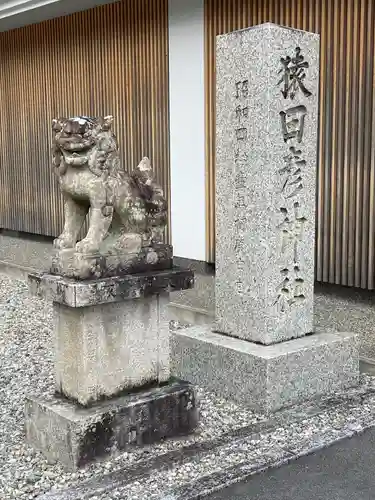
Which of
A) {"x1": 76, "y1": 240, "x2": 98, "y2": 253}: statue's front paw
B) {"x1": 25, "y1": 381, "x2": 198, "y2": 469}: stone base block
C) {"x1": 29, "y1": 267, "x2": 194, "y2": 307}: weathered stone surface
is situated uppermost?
{"x1": 76, "y1": 240, "x2": 98, "y2": 253}: statue's front paw

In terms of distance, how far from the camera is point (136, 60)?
9531mm

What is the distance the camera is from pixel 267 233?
4.48 meters

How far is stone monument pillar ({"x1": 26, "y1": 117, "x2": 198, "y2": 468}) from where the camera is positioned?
3547mm

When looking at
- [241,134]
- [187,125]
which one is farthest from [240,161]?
[187,125]

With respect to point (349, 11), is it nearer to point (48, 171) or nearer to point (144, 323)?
point (144, 323)

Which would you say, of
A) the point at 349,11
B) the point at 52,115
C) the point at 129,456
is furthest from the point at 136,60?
the point at 129,456

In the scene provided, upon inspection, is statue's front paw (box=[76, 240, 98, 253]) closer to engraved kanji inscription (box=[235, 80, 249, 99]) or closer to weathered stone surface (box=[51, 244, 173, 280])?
weathered stone surface (box=[51, 244, 173, 280])

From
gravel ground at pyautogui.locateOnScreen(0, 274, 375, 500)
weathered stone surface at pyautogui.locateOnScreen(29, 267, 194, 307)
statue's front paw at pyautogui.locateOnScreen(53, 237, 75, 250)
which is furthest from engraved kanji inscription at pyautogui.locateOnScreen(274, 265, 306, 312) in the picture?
statue's front paw at pyautogui.locateOnScreen(53, 237, 75, 250)

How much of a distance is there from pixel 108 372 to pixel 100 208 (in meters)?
1.02

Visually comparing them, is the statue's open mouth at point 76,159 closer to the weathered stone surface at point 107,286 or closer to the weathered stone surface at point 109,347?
the weathered stone surface at point 107,286

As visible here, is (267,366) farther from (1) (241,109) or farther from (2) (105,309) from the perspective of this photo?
(1) (241,109)

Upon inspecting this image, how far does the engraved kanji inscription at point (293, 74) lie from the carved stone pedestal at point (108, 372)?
1654 millimetres

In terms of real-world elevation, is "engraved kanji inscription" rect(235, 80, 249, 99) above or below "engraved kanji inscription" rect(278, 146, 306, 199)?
above

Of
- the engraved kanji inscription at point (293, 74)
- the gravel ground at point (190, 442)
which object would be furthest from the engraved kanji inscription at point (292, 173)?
the gravel ground at point (190, 442)
